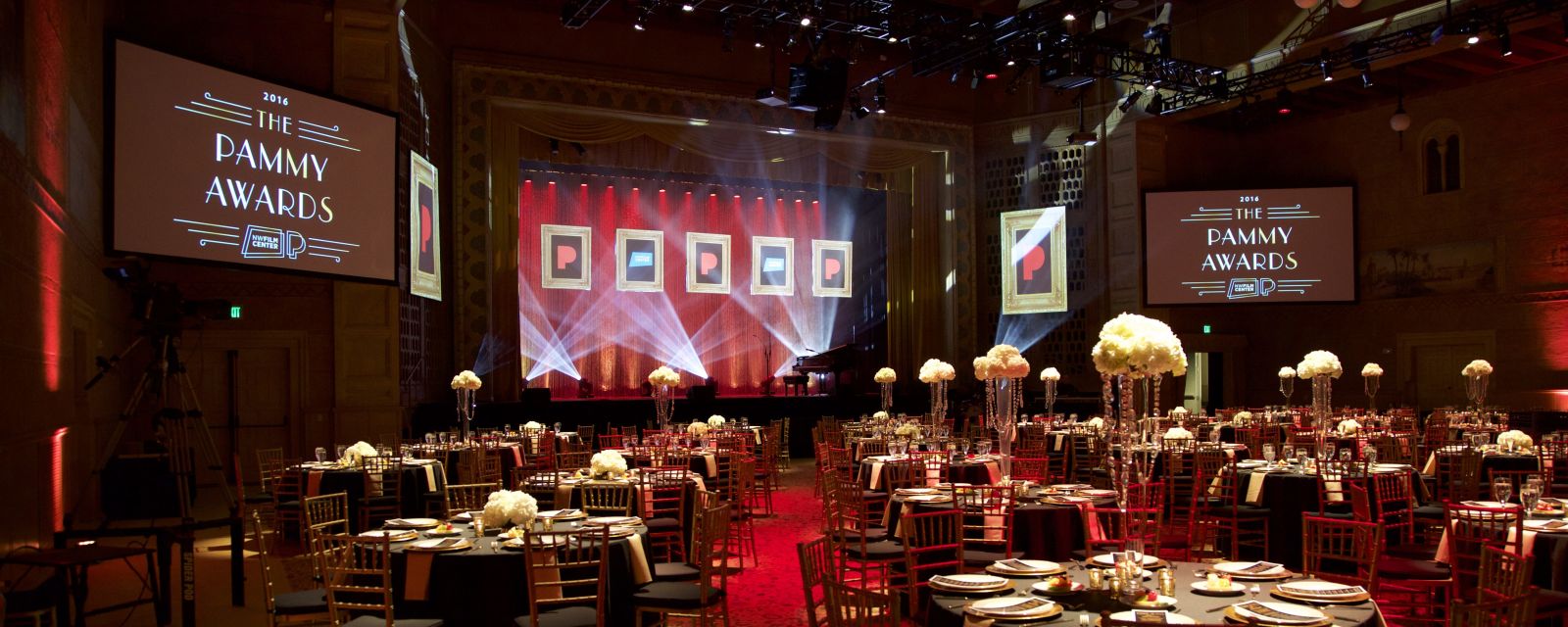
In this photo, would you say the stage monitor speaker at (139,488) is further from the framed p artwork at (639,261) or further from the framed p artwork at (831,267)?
the framed p artwork at (831,267)

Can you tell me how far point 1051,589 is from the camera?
142 inches

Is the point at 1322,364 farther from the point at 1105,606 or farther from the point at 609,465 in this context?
the point at 1105,606

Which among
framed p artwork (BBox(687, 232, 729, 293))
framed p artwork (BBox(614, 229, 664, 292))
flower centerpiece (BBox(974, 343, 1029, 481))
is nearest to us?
flower centerpiece (BBox(974, 343, 1029, 481))

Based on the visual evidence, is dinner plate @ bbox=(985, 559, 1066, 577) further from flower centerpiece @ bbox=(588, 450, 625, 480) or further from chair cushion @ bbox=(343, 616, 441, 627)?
flower centerpiece @ bbox=(588, 450, 625, 480)

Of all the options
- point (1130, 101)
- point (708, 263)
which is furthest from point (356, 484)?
point (1130, 101)

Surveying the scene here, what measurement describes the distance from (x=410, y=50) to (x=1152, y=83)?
10268 mm

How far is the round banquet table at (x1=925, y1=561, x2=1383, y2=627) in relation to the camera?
3293mm

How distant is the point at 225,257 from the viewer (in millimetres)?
10141

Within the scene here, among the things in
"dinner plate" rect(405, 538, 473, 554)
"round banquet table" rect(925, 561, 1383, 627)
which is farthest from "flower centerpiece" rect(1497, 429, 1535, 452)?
"dinner plate" rect(405, 538, 473, 554)

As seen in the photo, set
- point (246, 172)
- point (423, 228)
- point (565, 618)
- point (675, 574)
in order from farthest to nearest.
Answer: point (423, 228) → point (246, 172) → point (675, 574) → point (565, 618)

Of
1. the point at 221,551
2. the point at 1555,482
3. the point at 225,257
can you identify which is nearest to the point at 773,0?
the point at 225,257

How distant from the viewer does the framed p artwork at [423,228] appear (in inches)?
530

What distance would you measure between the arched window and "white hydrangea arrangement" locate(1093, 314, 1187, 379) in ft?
50.5

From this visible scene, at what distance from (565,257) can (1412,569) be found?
1507 cm
